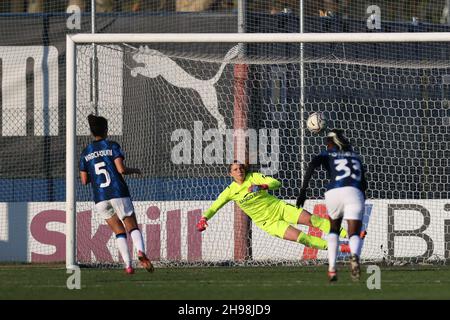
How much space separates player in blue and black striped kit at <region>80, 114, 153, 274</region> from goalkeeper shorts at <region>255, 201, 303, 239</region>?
2513 mm

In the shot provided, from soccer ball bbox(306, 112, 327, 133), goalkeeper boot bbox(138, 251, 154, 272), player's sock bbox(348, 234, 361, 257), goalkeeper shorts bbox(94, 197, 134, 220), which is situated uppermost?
soccer ball bbox(306, 112, 327, 133)

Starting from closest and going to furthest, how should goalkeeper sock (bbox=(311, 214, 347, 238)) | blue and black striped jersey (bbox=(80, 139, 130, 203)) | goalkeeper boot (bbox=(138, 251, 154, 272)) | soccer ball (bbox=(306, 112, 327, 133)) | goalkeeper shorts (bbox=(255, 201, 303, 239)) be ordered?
goalkeeper boot (bbox=(138, 251, 154, 272)), soccer ball (bbox=(306, 112, 327, 133)), blue and black striped jersey (bbox=(80, 139, 130, 203)), goalkeeper sock (bbox=(311, 214, 347, 238)), goalkeeper shorts (bbox=(255, 201, 303, 239))

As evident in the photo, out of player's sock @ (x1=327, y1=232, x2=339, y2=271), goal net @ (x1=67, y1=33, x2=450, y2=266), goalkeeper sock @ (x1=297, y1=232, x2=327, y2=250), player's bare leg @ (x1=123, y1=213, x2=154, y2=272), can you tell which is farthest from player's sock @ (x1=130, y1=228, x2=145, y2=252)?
goal net @ (x1=67, y1=33, x2=450, y2=266)

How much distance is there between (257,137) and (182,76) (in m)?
1.53

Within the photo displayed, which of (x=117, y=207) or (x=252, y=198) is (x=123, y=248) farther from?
(x=252, y=198)

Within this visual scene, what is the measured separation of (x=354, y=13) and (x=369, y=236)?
4.53 metres

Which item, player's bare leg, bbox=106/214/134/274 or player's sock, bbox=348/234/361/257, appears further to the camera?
player's bare leg, bbox=106/214/134/274

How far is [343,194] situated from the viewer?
13219 mm

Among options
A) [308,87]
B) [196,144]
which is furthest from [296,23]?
[196,144]

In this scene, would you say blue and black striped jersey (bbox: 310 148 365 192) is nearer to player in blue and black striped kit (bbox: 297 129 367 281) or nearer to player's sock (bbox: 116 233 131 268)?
player in blue and black striped kit (bbox: 297 129 367 281)

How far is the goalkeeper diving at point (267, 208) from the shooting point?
15930 mm

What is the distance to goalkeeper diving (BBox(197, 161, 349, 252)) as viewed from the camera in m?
15.9

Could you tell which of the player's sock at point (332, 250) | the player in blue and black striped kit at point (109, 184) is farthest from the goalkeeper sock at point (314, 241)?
the player in blue and black striped kit at point (109, 184)

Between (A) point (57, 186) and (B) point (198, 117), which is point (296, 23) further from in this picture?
(A) point (57, 186)
